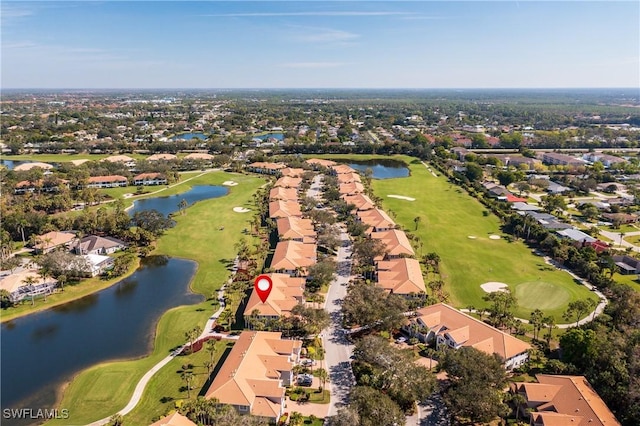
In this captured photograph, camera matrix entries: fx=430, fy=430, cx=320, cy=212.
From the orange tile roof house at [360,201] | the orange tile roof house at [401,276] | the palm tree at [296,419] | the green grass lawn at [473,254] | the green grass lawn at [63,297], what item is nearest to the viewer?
the palm tree at [296,419]

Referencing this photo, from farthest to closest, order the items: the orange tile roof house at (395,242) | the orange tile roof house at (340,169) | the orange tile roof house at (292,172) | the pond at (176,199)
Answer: the orange tile roof house at (340,169), the orange tile roof house at (292,172), the pond at (176,199), the orange tile roof house at (395,242)

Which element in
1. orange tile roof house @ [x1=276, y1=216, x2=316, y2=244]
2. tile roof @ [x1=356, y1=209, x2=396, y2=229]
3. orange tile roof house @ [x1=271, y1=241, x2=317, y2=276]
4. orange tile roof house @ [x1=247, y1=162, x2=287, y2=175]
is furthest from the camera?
orange tile roof house @ [x1=247, y1=162, x2=287, y2=175]

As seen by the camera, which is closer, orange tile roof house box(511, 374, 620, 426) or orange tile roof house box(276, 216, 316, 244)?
orange tile roof house box(511, 374, 620, 426)

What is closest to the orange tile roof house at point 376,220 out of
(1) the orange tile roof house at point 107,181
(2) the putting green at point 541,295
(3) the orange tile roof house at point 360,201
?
(3) the orange tile roof house at point 360,201

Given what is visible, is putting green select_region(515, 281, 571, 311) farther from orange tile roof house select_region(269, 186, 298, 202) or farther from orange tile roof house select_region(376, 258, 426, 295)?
orange tile roof house select_region(269, 186, 298, 202)

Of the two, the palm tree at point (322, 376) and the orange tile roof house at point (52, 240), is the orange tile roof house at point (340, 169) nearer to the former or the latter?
the orange tile roof house at point (52, 240)

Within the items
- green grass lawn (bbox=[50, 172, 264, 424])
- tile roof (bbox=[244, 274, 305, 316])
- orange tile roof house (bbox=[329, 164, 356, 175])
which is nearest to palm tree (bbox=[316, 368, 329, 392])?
tile roof (bbox=[244, 274, 305, 316])

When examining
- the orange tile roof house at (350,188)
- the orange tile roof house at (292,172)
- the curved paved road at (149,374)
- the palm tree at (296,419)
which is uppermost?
the orange tile roof house at (292,172)

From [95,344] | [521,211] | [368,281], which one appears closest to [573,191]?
[521,211]
